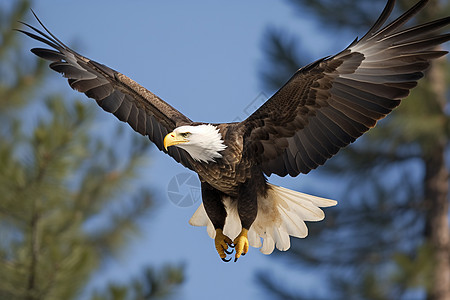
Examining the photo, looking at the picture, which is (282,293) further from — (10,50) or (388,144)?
(10,50)

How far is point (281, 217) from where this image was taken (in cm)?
457

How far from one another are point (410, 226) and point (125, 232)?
15.6 ft

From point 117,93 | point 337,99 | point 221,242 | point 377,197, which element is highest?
point 377,197

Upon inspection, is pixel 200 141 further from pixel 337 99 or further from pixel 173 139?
pixel 337 99

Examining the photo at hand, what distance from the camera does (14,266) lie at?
7160 mm

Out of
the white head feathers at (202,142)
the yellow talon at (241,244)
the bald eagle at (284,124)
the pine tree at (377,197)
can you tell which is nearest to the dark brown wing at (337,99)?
the bald eagle at (284,124)

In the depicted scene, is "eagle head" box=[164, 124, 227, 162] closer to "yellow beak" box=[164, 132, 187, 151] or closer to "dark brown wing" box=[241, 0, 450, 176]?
"yellow beak" box=[164, 132, 187, 151]

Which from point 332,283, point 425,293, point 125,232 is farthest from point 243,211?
point 332,283

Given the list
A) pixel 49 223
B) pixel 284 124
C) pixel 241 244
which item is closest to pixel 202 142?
pixel 284 124

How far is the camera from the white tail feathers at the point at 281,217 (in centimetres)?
450

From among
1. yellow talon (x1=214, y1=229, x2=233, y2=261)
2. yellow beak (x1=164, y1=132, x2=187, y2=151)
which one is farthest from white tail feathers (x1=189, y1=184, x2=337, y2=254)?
yellow beak (x1=164, y1=132, x2=187, y2=151)

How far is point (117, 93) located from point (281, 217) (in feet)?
3.92

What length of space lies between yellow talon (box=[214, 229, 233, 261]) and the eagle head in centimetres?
54

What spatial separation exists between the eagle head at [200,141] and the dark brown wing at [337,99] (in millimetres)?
218
